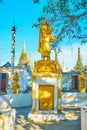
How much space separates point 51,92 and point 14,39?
8.17 metres

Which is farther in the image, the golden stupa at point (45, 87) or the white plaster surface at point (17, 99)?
the white plaster surface at point (17, 99)

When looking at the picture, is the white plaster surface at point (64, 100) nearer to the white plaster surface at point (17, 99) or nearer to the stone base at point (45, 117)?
the white plaster surface at point (17, 99)

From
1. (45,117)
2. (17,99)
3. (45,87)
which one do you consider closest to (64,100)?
(17,99)

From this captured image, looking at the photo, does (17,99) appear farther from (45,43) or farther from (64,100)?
(45,43)

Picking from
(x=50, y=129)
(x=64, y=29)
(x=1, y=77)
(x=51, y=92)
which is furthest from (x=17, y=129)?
(x=1, y=77)

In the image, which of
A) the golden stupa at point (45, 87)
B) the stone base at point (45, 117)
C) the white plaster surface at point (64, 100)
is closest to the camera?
the stone base at point (45, 117)

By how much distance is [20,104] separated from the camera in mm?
17312

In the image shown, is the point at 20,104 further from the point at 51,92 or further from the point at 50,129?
the point at 50,129

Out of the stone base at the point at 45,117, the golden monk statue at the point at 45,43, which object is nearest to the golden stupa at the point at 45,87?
the golden monk statue at the point at 45,43

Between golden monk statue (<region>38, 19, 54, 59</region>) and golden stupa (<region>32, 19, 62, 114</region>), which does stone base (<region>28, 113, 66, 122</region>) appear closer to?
golden stupa (<region>32, 19, 62, 114</region>)

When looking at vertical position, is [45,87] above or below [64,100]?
above

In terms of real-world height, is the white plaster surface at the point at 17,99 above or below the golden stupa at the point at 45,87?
below

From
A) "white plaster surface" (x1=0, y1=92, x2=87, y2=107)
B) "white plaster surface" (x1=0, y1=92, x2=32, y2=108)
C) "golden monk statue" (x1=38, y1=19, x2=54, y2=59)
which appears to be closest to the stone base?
"golden monk statue" (x1=38, y1=19, x2=54, y2=59)

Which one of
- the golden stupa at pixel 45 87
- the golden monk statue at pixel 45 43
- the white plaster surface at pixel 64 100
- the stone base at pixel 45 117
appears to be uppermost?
the golden monk statue at pixel 45 43
